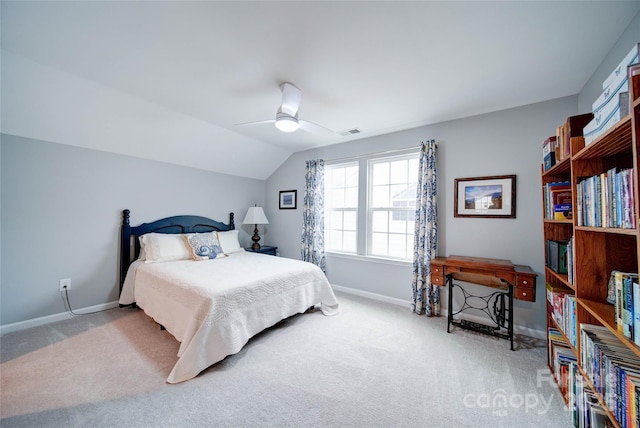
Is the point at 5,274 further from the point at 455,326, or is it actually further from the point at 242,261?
the point at 455,326

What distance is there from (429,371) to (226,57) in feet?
9.95

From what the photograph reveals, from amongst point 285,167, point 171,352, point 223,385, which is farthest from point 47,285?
point 285,167

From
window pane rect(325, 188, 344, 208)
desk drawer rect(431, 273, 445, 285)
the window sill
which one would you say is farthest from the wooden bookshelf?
window pane rect(325, 188, 344, 208)

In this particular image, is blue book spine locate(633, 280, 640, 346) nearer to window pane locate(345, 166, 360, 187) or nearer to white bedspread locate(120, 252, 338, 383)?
white bedspread locate(120, 252, 338, 383)

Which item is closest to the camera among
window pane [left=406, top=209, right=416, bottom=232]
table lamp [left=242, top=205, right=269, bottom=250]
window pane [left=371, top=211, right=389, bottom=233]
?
window pane [left=406, top=209, right=416, bottom=232]

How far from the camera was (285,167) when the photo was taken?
4770 millimetres

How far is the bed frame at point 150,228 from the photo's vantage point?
3.23 meters

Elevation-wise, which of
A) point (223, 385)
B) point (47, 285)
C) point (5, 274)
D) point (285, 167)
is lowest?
point (223, 385)

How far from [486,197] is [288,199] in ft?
10.5

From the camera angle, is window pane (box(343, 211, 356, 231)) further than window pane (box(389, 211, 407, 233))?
Yes

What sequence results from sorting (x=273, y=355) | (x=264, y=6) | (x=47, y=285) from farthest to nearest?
(x=47, y=285) < (x=273, y=355) < (x=264, y=6)

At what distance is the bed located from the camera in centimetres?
194

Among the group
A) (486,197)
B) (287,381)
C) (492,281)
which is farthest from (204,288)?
(486,197)

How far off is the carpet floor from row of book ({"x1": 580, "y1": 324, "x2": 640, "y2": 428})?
1.67 ft
